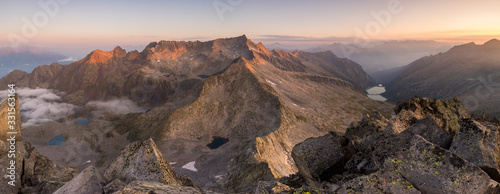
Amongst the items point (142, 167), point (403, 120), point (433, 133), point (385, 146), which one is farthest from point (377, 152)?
point (142, 167)

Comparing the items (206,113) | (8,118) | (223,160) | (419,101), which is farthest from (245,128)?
(8,118)

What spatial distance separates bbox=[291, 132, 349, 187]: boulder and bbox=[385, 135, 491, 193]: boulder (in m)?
8.57

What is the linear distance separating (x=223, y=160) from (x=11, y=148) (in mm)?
94473

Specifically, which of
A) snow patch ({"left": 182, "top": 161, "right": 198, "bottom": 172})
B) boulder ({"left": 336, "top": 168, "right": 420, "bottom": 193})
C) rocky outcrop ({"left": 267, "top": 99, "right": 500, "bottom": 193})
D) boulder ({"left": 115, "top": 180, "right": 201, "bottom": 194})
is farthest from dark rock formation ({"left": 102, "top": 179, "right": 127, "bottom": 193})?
snow patch ({"left": 182, "top": 161, "right": 198, "bottom": 172})

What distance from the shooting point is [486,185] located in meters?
10.8

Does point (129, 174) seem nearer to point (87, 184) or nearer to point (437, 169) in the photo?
point (87, 184)

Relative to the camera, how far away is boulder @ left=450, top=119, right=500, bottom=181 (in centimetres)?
1266

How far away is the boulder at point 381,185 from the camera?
11102 mm

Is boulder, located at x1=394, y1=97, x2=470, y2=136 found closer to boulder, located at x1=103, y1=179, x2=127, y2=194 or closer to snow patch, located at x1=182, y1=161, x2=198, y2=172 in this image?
boulder, located at x1=103, y1=179, x2=127, y2=194

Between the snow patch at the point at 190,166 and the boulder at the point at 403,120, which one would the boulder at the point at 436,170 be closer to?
the boulder at the point at 403,120

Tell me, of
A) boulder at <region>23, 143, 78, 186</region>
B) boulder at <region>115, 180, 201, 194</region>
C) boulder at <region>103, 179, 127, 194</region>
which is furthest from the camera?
boulder at <region>23, 143, 78, 186</region>

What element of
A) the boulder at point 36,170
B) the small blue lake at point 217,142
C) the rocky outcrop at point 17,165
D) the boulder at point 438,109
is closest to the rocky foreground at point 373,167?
the rocky outcrop at point 17,165

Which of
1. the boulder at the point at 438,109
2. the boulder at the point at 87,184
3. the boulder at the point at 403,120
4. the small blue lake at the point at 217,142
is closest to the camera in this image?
the boulder at the point at 87,184

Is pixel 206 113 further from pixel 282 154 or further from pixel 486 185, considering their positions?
pixel 486 185
